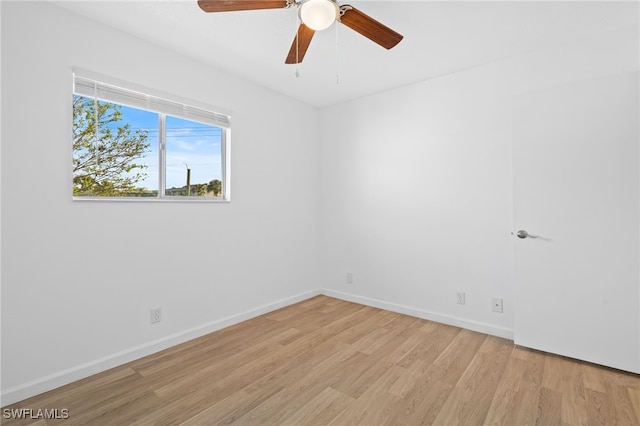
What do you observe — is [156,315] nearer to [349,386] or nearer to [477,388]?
[349,386]

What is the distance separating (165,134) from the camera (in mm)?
2621

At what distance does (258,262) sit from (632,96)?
3318mm

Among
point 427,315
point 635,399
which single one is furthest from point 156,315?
point 635,399

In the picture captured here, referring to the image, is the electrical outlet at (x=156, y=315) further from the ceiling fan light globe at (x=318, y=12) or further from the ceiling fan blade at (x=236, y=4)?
the ceiling fan light globe at (x=318, y=12)

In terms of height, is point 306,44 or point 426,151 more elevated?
point 306,44

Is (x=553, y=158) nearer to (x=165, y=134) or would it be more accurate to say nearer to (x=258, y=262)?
(x=258, y=262)

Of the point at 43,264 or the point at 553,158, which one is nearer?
the point at 43,264

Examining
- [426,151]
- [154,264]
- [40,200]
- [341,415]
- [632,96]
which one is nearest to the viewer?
[341,415]

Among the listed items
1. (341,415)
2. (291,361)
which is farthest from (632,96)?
(291,361)

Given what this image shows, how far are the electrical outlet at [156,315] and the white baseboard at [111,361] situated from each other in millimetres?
163

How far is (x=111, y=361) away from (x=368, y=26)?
2.81 meters

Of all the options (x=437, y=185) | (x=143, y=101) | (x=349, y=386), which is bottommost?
(x=349, y=386)

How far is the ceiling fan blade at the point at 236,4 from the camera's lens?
1.58m

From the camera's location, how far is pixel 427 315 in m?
3.19
